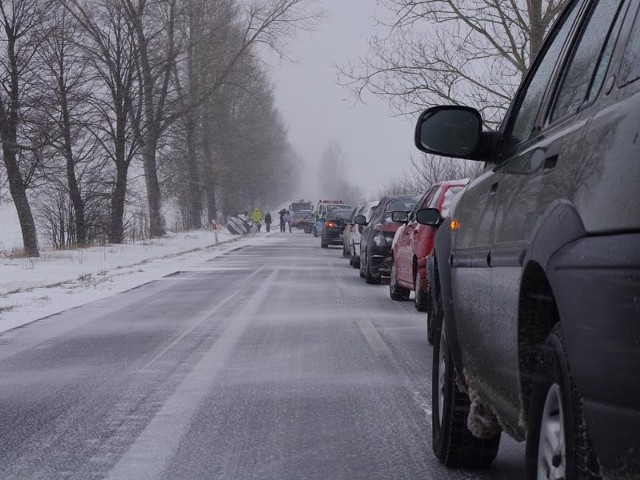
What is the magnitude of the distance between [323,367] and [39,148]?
1751 centimetres

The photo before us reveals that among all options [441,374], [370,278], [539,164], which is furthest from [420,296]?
[539,164]

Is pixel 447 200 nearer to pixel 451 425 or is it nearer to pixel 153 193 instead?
pixel 451 425

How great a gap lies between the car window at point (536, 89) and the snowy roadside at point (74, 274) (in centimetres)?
816

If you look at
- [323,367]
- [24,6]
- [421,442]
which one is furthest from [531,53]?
[421,442]

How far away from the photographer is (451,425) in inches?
170

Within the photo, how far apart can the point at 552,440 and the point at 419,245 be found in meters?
9.61

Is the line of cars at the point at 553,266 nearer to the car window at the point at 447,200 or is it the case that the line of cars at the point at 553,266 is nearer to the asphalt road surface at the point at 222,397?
the asphalt road surface at the point at 222,397

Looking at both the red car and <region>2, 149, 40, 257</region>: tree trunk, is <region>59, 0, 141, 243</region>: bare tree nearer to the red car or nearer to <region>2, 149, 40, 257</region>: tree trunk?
<region>2, 149, 40, 257</region>: tree trunk

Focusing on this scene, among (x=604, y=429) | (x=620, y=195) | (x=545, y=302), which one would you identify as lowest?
(x=604, y=429)

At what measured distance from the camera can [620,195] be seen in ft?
6.67

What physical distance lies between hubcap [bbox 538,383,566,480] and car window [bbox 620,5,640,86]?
2.51 ft

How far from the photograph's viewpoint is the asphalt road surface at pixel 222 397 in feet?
15.1

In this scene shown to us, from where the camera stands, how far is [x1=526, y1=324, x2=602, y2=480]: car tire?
2.19m

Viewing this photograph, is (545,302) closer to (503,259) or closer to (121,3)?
(503,259)
